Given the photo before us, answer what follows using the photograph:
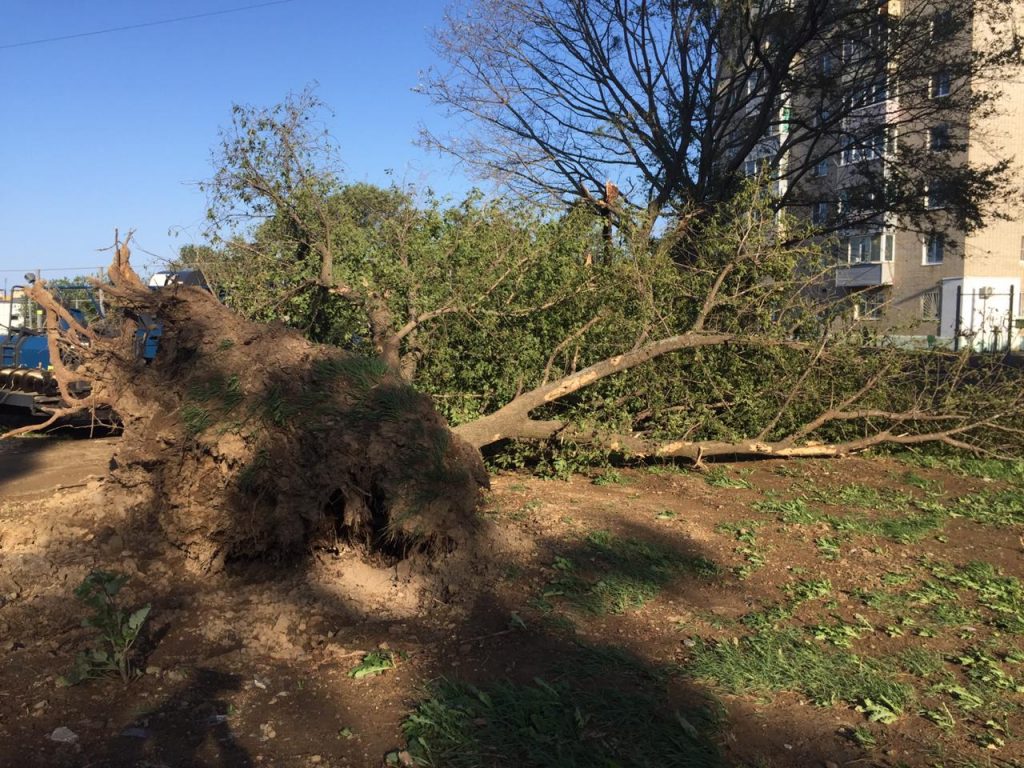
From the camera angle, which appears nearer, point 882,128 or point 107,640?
point 107,640

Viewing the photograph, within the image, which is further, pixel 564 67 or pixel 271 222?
pixel 564 67

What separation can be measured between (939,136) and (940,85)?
947 mm

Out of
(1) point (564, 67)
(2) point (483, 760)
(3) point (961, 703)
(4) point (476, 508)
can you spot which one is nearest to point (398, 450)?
(4) point (476, 508)

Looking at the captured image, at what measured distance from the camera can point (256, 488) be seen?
4.49 m

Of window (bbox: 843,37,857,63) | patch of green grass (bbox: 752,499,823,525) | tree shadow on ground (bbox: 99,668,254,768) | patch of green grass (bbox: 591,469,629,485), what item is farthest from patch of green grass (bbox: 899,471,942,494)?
window (bbox: 843,37,857,63)

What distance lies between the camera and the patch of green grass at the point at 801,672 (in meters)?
3.38

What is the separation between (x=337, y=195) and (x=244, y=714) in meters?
6.97

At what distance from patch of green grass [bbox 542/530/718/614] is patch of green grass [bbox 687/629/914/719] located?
2.11 ft

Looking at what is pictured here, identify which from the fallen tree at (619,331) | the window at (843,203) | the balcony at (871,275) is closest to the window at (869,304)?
the fallen tree at (619,331)

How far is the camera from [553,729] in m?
3.07

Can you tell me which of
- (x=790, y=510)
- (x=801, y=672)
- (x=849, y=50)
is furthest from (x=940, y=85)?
(x=801, y=672)

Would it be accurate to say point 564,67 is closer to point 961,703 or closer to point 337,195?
point 337,195

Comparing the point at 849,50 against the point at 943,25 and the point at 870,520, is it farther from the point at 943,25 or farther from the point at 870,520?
the point at 870,520

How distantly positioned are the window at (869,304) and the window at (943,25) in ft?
27.1
